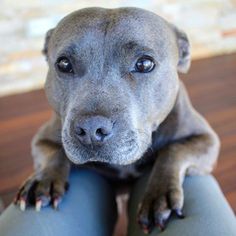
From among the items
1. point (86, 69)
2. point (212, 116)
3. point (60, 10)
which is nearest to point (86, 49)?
point (86, 69)

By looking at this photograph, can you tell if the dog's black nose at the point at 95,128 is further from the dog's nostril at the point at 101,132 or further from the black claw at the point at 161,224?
the black claw at the point at 161,224

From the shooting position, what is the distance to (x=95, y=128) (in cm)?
110

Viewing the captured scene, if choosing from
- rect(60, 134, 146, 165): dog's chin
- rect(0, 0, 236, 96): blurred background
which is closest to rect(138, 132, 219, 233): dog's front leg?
rect(60, 134, 146, 165): dog's chin

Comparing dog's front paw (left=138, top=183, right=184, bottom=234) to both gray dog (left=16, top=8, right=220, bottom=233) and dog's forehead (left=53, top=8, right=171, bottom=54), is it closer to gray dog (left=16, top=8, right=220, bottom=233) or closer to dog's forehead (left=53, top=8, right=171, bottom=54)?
gray dog (left=16, top=8, right=220, bottom=233)

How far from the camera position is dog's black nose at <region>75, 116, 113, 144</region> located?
111 cm

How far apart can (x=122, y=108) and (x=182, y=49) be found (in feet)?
1.28

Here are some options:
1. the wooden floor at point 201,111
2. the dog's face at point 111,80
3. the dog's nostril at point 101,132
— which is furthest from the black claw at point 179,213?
the wooden floor at point 201,111

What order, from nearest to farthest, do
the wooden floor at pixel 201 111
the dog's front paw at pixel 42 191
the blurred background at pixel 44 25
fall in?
1. the dog's front paw at pixel 42 191
2. the wooden floor at pixel 201 111
3. the blurred background at pixel 44 25

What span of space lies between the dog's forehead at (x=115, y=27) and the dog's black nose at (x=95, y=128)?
24 centimetres

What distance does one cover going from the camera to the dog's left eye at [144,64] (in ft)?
4.18

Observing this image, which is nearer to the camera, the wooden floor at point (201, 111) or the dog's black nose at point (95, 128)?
the dog's black nose at point (95, 128)

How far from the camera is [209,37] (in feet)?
10.4

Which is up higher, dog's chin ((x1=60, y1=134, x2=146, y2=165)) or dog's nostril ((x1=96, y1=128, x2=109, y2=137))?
dog's nostril ((x1=96, y1=128, x2=109, y2=137))

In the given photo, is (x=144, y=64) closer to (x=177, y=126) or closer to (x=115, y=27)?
(x=115, y=27)
